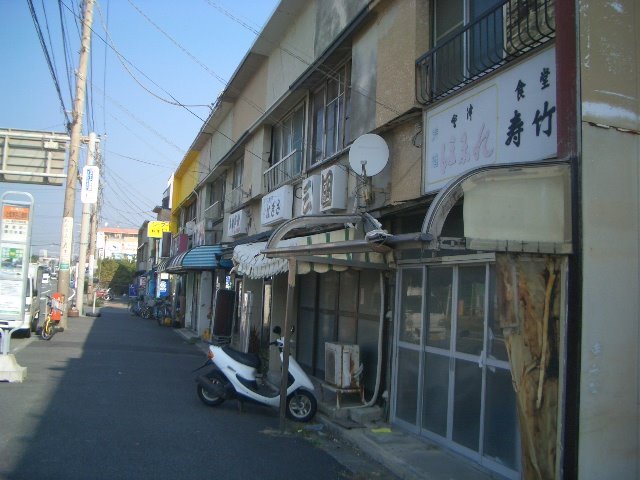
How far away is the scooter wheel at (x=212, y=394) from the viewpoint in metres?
9.23

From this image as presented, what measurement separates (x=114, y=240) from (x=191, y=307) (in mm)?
92049

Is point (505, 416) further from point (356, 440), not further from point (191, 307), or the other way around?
point (191, 307)

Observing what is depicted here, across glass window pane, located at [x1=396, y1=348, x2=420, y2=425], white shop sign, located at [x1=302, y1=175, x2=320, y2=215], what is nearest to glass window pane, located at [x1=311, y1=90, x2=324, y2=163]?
white shop sign, located at [x1=302, y1=175, x2=320, y2=215]

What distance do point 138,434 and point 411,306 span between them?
399cm

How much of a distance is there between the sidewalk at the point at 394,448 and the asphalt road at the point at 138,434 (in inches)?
11.1

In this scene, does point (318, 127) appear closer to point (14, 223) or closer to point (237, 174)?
point (14, 223)

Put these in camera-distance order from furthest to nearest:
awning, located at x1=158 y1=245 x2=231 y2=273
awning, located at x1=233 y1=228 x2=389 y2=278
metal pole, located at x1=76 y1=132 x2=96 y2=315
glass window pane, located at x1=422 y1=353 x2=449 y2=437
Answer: metal pole, located at x1=76 y1=132 x2=96 y2=315 → awning, located at x1=158 y1=245 x2=231 y2=273 → awning, located at x1=233 y1=228 x2=389 y2=278 → glass window pane, located at x1=422 y1=353 x2=449 y2=437

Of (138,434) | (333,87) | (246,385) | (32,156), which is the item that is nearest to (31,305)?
(32,156)

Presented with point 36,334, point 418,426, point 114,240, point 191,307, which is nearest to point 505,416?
point 418,426

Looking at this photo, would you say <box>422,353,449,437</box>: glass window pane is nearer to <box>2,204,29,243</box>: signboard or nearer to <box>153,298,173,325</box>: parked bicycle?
<box>2,204,29,243</box>: signboard

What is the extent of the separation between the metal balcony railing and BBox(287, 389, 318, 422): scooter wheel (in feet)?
15.1

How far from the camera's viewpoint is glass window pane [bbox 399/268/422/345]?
7.87 m

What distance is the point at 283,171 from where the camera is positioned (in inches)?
550

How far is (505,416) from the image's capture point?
6.00 metres
